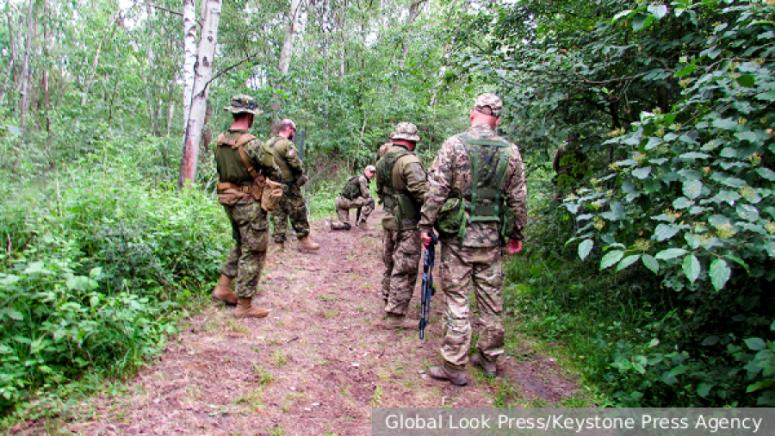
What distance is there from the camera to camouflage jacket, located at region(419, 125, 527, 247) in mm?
3965

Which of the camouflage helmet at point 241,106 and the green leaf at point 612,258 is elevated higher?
the camouflage helmet at point 241,106

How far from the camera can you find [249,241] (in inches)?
192

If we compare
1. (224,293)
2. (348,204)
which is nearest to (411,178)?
(224,293)

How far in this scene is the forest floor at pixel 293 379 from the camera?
3.19 metres

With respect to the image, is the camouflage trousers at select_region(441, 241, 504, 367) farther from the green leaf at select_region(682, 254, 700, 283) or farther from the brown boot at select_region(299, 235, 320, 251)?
the brown boot at select_region(299, 235, 320, 251)

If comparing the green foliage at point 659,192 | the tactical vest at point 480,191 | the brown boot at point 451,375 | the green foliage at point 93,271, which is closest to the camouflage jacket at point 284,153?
the green foliage at point 93,271

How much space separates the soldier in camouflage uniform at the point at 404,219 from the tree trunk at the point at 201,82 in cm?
384

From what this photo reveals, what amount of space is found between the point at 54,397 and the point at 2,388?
328mm

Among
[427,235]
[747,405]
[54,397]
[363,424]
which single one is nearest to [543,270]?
[427,235]

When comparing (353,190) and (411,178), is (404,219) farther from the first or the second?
(353,190)

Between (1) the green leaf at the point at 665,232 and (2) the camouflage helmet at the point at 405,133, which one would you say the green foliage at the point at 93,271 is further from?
(1) the green leaf at the point at 665,232

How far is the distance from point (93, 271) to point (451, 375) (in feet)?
9.91

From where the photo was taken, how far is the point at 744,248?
2109mm

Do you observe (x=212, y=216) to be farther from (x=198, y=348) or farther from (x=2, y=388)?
(x=2, y=388)
